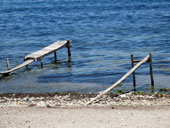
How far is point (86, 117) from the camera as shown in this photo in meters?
14.2

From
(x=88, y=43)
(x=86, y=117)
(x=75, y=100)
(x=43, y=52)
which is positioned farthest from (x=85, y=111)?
(x=88, y=43)

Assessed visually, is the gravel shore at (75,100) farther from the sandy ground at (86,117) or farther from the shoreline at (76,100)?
the sandy ground at (86,117)

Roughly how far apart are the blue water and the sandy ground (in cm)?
539

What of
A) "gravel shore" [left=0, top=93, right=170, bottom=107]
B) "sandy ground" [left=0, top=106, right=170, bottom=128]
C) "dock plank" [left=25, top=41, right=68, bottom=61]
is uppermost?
"dock plank" [left=25, top=41, right=68, bottom=61]

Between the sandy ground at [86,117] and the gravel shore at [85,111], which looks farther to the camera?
the gravel shore at [85,111]

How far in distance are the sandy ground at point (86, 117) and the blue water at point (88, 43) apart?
5.39m

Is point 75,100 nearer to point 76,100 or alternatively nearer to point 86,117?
point 76,100

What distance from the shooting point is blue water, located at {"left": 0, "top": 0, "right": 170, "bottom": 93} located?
22.8 m

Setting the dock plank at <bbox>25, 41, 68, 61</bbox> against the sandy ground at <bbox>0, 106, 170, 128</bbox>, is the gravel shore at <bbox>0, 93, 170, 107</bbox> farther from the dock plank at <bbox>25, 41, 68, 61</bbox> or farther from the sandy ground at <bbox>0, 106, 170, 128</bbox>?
the dock plank at <bbox>25, 41, 68, 61</bbox>

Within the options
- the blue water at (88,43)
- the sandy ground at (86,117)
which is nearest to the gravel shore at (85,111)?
the sandy ground at (86,117)

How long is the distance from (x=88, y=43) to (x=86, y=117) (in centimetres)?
2268

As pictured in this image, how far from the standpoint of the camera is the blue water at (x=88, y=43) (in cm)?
2275

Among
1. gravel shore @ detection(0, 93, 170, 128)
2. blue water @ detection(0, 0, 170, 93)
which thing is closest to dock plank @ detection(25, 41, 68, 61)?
blue water @ detection(0, 0, 170, 93)

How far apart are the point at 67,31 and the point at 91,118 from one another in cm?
3103
